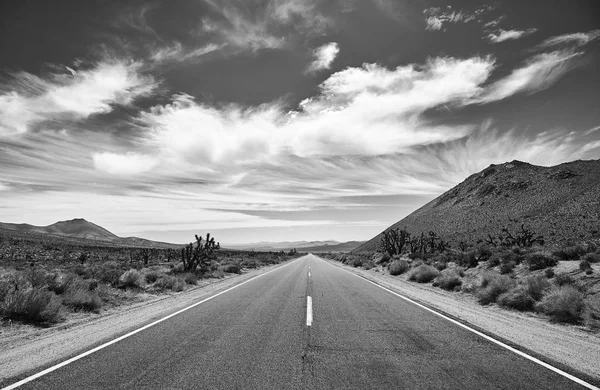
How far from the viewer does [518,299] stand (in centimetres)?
1220

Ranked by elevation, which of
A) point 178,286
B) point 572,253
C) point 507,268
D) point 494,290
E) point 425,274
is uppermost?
point 572,253

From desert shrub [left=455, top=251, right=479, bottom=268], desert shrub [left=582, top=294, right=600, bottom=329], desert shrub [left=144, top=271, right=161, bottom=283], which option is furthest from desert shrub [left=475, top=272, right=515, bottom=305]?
desert shrub [left=144, top=271, right=161, bottom=283]

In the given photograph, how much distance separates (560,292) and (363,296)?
6.51 m

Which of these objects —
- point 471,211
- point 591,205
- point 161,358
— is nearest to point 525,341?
point 161,358

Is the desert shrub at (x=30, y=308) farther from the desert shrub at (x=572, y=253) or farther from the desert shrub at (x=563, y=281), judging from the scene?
the desert shrub at (x=572, y=253)

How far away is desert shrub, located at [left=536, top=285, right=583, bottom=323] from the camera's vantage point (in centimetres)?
999

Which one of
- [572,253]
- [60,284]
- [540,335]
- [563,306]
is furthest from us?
[572,253]

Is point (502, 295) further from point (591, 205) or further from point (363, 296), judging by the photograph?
point (591, 205)

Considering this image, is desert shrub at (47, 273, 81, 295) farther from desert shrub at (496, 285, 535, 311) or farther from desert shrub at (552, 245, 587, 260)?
desert shrub at (552, 245, 587, 260)

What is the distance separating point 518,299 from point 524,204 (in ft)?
245

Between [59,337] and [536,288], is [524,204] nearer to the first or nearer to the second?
[536,288]

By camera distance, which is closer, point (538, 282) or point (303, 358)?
point (303, 358)

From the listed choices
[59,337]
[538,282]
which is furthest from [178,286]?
[538,282]

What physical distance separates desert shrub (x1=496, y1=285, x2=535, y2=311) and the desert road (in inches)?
188
